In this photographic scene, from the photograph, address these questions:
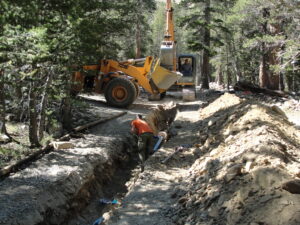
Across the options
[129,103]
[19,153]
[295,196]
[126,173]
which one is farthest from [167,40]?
[295,196]

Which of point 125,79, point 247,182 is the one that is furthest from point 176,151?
point 125,79

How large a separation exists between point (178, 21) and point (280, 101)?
11769 mm

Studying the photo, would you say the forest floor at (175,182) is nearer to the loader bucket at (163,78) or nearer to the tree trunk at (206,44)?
the loader bucket at (163,78)

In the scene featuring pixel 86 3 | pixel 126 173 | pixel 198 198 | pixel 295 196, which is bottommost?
pixel 126 173

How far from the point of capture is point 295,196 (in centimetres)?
477

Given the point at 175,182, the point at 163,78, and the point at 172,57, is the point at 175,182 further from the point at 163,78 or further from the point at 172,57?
the point at 172,57

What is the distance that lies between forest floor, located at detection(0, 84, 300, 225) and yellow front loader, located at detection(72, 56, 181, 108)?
471 centimetres

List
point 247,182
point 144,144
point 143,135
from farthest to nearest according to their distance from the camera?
point 144,144 → point 143,135 → point 247,182

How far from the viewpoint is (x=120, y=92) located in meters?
16.4

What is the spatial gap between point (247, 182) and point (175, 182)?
2.83m

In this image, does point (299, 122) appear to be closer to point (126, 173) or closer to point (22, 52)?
point (126, 173)

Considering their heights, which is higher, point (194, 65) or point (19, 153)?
point (194, 65)

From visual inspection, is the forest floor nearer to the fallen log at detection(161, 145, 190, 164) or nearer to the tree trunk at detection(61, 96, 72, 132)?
the fallen log at detection(161, 145, 190, 164)

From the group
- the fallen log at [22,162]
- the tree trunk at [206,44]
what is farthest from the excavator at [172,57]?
the fallen log at [22,162]
